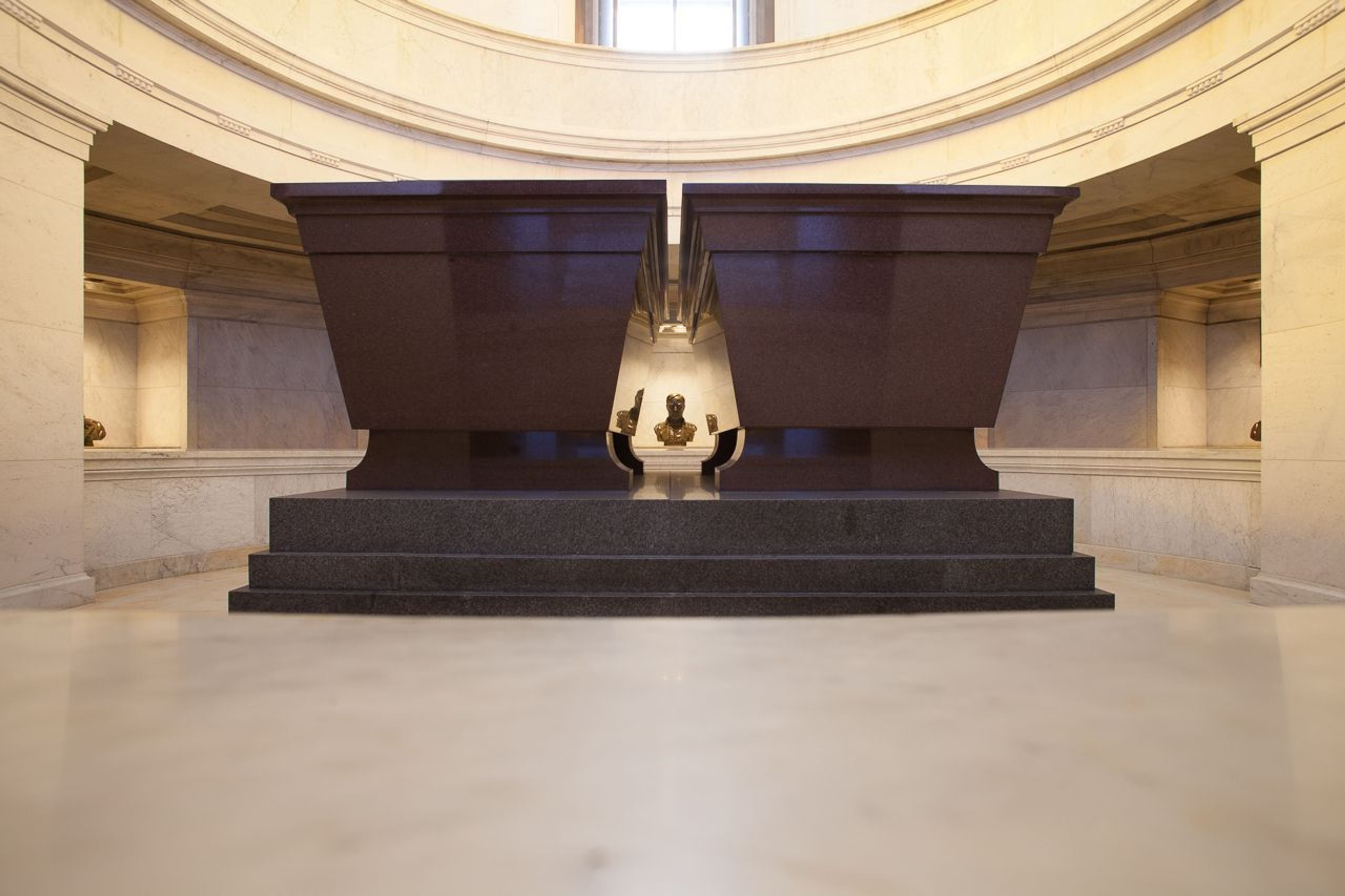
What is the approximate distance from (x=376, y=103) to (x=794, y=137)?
16.5 ft

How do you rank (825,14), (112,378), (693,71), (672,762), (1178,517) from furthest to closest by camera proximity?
(825,14)
(112,378)
(693,71)
(1178,517)
(672,762)

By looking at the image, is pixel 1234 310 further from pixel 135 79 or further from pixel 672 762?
pixel 135 79

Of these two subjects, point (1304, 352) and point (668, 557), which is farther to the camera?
Result: point (1304, 352)

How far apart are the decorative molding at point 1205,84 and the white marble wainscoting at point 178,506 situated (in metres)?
8.38

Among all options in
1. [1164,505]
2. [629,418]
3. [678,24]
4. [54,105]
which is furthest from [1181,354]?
[54,105]

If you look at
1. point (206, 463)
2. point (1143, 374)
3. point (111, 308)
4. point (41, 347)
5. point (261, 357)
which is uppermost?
point (111, 308)

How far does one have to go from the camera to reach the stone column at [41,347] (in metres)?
4.57

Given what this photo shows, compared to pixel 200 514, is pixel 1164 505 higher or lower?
higher

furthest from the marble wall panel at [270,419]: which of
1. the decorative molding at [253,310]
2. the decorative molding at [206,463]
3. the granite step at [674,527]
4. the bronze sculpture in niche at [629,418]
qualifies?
the granite step at [674,527]

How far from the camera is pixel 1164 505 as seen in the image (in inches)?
253

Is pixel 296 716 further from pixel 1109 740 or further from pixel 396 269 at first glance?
pixel 396 269

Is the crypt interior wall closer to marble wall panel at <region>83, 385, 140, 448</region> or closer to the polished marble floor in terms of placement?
marble wall panel at <region>83, 385, 140, 448</region>

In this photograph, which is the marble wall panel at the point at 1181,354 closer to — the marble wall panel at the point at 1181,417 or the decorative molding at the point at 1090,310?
the marble wall panel at the point at 1181,417

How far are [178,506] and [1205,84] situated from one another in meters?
9.42
